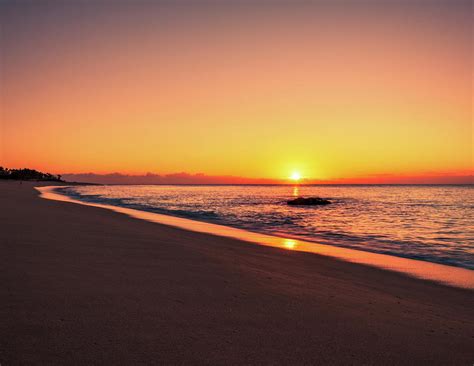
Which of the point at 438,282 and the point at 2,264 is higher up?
the point at 2,264

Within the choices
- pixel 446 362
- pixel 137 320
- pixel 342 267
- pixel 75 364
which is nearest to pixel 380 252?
pixel 342 267

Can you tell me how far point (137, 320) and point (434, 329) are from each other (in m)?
4.37

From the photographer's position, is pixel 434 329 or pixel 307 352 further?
pixel 434 329

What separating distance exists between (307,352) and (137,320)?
7.29 feet

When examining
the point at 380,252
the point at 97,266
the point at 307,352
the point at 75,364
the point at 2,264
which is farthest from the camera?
the point at 380,252

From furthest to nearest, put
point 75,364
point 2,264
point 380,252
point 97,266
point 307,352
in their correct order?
point 380,252
point 97,266
point 2,264
point 307,352
point 75,364

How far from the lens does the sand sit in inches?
154

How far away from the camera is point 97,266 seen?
7520 mm

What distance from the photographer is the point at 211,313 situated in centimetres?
512

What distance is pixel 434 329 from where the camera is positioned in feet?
17.3

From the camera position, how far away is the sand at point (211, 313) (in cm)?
392

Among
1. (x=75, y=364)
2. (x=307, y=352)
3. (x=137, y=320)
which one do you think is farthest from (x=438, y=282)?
(x=75, y=364)

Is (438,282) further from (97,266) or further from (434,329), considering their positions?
(97,266)

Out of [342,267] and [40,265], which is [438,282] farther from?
[40,265]
